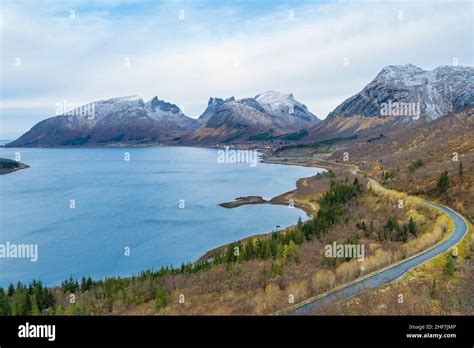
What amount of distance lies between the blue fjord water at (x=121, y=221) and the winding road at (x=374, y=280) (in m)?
31.3

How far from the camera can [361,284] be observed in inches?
837

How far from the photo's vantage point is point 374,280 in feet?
71.9

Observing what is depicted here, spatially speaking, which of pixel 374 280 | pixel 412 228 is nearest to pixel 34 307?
pixel 374 280

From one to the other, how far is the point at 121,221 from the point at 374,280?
191 ft

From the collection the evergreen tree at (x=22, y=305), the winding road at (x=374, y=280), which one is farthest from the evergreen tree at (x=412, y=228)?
the evergreen tree at (x=22, y=305)

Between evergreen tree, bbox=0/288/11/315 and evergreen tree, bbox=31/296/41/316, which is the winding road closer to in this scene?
evergreen tree, bbox=31/296/41/316

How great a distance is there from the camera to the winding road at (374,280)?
18.6 m

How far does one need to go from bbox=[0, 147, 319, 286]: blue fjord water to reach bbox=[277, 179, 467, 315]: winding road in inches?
1231

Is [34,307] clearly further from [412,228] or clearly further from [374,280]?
[412,228]
